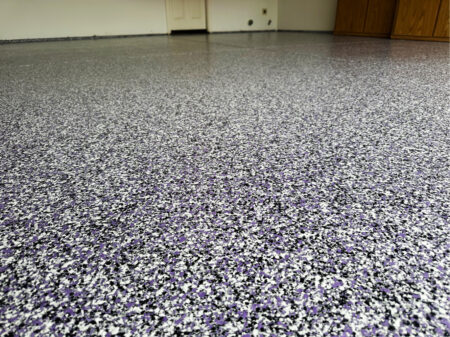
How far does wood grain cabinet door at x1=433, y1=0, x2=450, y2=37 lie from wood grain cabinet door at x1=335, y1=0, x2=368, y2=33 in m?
0.87

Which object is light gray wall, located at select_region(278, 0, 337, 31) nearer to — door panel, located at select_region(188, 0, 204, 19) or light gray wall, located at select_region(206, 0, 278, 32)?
light gray wall, located at select_region(206, 0, 278, 32)

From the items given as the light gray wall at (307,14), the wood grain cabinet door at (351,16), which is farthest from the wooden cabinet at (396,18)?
the light gray wall at (307,14)

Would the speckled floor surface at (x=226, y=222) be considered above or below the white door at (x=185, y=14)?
below

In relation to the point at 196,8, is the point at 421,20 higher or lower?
lower

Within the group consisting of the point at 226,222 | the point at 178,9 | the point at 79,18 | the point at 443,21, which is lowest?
the point at 226,222

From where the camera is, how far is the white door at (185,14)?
4473 mm

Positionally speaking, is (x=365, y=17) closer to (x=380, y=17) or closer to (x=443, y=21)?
(x=380, y=17)

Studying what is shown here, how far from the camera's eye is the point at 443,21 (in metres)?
2.86

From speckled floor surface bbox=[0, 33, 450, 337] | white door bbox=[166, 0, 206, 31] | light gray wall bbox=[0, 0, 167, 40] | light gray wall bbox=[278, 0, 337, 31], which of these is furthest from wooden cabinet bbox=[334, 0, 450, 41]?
speckled floor surface bbox=[0, 33, 450, 337]

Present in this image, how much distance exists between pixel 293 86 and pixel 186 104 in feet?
1.42

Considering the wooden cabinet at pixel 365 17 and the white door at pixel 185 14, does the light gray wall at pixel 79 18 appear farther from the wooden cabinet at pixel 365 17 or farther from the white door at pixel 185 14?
the wooden cabinet at pixel 365 17

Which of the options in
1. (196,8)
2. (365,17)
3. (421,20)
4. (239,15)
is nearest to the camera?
(421,20)

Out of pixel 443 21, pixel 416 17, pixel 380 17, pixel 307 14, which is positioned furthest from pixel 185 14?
pixel 443 21

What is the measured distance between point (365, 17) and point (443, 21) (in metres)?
0.91
